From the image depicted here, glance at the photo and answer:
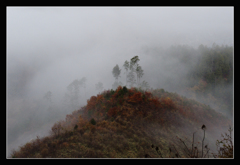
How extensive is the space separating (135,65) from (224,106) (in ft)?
88.3

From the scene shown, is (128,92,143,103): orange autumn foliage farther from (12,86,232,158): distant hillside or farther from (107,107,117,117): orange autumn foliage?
(107,107,117,117): orange autumn foliage

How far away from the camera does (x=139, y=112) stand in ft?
31.5

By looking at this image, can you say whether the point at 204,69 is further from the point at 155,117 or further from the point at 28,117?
the point at 28,117

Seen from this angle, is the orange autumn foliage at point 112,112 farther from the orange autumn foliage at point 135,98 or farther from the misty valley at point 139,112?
the orange autumn foliage at point 135,98

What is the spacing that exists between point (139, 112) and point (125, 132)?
2.63m

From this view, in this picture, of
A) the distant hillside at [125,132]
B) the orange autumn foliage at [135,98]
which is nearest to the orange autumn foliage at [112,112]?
the distant hillside at [125,132]

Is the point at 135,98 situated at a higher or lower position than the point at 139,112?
higher

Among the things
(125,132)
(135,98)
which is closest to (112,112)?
(125,132)

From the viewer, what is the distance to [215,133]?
1238 centimetres

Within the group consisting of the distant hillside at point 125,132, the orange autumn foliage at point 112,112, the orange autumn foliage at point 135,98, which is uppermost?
the orange autumn foliage at point 135,98

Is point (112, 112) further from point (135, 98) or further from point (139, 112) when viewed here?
point (135, 98)

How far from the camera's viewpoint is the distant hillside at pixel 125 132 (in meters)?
5.57

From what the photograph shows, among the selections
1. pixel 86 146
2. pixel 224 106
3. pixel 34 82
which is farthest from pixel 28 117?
pixel 224 106

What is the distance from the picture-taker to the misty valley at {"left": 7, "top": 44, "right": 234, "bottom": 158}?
5.95 m
